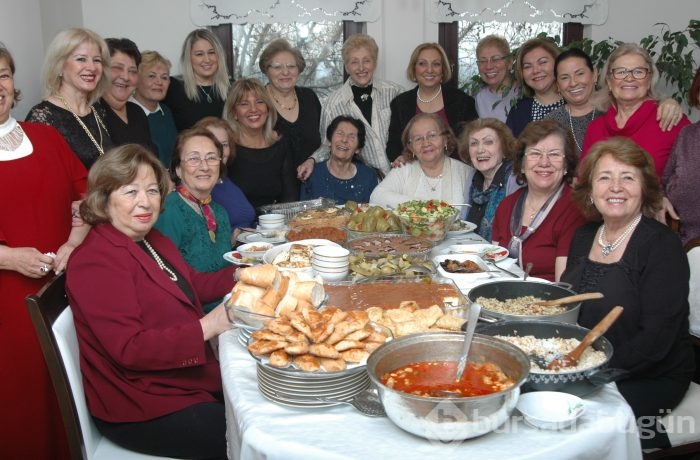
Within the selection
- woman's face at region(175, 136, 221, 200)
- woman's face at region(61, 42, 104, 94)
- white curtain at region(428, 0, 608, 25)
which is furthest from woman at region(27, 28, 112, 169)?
white curtain at region(428, 0, 608, 25)

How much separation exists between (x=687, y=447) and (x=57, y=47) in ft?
9.48

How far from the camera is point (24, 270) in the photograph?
2.34 metres

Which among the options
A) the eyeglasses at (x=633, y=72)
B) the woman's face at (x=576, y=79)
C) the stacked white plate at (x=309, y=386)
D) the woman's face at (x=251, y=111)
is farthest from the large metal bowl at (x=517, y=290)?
the woman's face at (x=251, y=111)

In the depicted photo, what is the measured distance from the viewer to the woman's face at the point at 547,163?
290cm

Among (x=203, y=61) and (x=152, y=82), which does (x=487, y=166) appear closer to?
(x=203, y=61)

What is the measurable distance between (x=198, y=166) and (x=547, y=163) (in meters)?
1.58

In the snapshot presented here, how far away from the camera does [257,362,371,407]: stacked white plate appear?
1.44 metres

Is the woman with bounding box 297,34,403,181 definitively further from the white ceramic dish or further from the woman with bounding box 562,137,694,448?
the white ceramic dish

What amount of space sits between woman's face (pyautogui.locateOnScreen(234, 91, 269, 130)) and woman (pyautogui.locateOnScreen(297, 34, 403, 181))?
596mm

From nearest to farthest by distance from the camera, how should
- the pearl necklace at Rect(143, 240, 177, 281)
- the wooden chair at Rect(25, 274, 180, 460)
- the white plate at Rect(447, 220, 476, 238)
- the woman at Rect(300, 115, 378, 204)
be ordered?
the wooden chair at Rect(25, 274, 180, 460)
the pearl necklace at Rect(143, 240, 177, 281)
the white plate at Rect(447, 220, 476, 238)
the woman at Rect(300, 115, 378, 204)

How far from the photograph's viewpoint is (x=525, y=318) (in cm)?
169

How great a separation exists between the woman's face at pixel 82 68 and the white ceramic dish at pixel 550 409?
241cm

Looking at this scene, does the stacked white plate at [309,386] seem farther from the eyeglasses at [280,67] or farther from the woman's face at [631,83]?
the eyeglasses at [280,67]

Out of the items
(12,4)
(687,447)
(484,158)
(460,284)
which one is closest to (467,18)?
(484,158)
